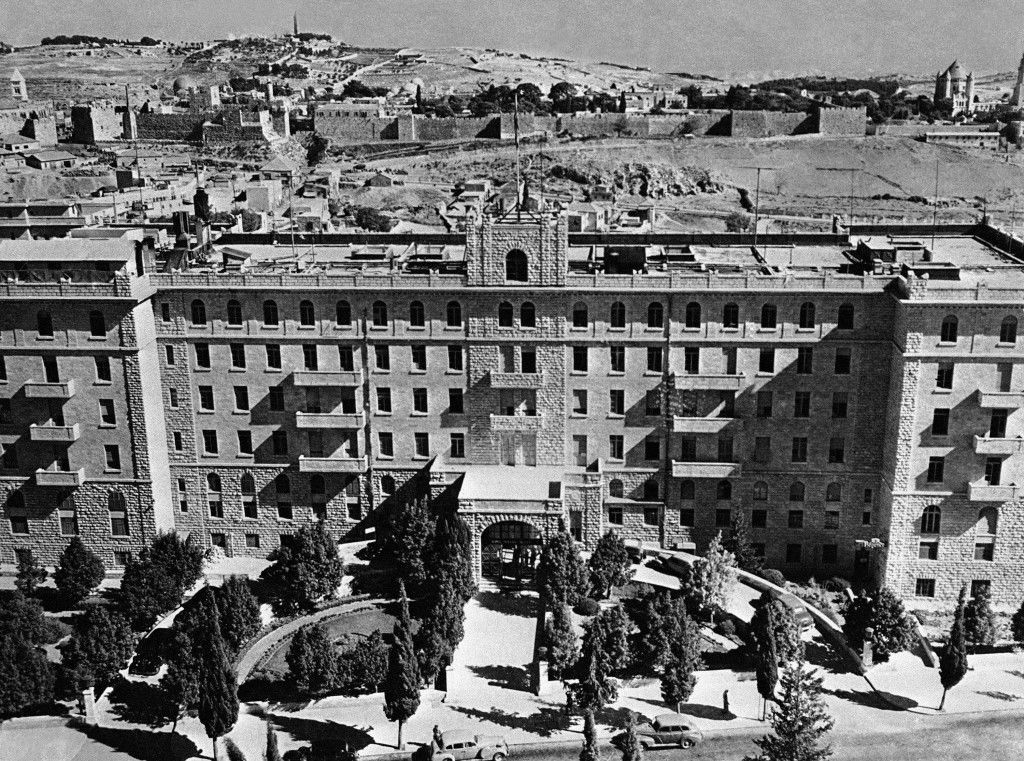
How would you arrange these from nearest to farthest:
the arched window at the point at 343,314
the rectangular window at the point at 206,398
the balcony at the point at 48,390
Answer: the arched window at the point at 343,314
the balcony at the point at 48,390
the rectangular window at the point at 206,398

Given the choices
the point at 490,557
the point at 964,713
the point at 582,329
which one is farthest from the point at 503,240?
the point at 964,713

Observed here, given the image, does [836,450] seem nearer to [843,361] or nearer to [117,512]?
[843,361]

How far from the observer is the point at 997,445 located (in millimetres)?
66188

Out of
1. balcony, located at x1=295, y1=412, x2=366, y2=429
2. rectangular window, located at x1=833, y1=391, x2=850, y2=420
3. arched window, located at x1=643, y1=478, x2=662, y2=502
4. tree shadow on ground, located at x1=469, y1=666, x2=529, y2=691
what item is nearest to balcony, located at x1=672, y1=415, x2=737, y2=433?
arched window, located at x1=643, y1=478, x2=662, y2=502

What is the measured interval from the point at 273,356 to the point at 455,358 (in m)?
11.8

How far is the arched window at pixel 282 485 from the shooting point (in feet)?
244

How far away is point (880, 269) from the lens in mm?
70000

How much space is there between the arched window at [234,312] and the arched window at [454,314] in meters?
13.2

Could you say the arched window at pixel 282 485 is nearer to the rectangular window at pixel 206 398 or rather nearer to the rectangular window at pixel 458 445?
the rectangular window at pixel 206 398

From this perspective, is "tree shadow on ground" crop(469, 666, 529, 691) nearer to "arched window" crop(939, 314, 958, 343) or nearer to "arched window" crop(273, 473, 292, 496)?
"arched window" crop(273, 473, 292, 496)

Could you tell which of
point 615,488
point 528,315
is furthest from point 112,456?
point 615,488

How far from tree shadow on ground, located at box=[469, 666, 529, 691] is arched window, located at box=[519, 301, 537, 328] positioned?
21.2 m

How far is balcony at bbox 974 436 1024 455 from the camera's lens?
66.1 m

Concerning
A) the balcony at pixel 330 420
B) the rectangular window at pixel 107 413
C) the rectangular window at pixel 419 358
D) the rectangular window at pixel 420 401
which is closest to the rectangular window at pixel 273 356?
the balcony at pixel 330 420
